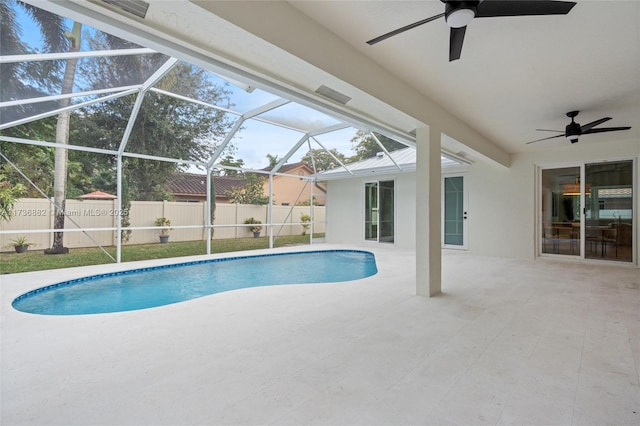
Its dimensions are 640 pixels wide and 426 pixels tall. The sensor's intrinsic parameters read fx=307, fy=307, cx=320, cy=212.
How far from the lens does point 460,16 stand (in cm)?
192

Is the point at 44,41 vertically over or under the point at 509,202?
over

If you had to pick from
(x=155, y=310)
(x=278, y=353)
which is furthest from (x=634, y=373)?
(x=155, y=310)

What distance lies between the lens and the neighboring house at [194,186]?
1133 centimetres

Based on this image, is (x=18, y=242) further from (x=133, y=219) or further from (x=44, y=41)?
(x=44, y=41)

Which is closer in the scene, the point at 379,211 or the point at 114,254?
the point at 114,254

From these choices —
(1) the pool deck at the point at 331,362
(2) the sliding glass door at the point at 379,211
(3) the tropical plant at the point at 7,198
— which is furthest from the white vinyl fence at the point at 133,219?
(1) the pool deck at the point at 331,362

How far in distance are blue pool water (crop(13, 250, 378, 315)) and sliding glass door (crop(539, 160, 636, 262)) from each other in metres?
4.31

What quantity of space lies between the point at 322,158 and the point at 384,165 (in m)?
2.19

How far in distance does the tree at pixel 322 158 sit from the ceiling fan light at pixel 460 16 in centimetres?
667

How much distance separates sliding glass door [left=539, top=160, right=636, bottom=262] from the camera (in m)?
6.23

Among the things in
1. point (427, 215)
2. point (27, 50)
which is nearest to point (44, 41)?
point (27, 50)

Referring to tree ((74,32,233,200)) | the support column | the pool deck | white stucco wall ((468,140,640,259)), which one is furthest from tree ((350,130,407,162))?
the pool deck

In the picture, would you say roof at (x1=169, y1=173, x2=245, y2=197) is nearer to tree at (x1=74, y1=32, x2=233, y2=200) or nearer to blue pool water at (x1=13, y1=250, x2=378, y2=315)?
tree at (x1=74, y1=32, x2=233, y2=200)

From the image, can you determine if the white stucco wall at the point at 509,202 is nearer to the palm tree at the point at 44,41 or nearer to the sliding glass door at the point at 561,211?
the sliding glass door at the point at 561,211
